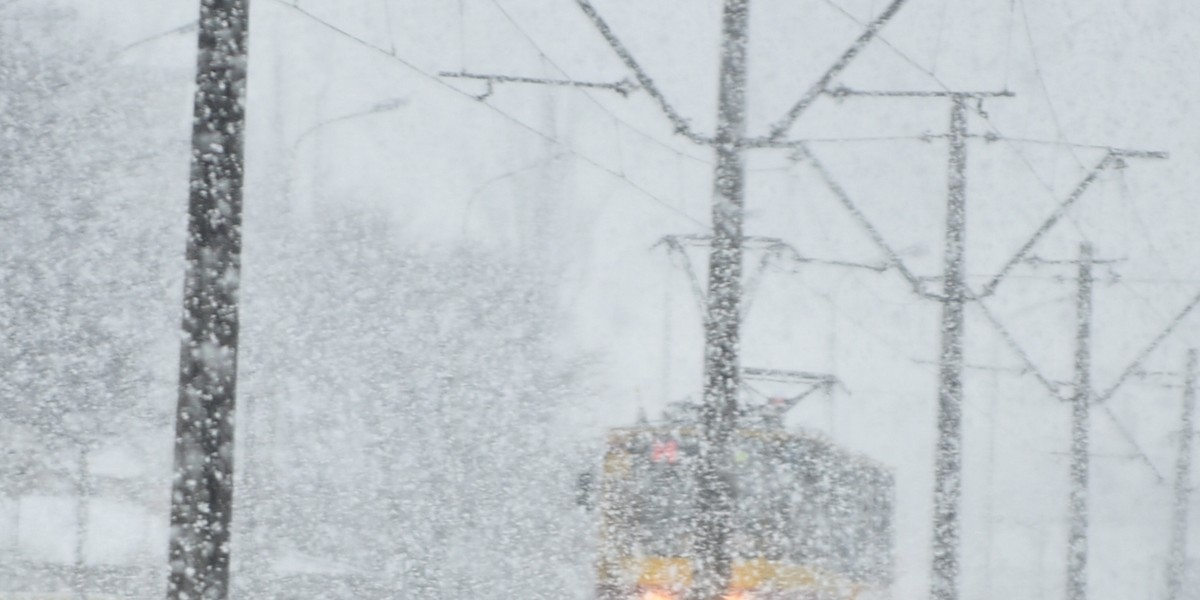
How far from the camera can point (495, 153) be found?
62.8 meters

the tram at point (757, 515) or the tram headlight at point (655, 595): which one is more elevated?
the tram at point (757, 515)

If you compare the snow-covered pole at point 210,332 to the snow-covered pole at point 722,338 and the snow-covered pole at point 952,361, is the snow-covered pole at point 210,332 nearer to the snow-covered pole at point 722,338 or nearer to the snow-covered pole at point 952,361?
the snow-covered pole at point 722,338

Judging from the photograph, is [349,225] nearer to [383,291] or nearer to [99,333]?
[383,291]

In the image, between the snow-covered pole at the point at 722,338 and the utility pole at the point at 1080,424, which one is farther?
the utility pole at the point at 1080,424

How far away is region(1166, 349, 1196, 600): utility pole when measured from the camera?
28.4 meters

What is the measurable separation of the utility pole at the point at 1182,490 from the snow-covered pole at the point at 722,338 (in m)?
21.4

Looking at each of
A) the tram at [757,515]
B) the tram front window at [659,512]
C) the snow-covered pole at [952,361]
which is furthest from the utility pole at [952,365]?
the tram front window at [659,512]

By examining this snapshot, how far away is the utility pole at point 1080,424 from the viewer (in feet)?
65.6

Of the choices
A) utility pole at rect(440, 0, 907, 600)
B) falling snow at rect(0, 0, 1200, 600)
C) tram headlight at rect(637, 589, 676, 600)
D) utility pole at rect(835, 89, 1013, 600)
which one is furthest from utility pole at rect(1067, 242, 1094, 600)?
utility pole at rect(440, 0, 907, 600)

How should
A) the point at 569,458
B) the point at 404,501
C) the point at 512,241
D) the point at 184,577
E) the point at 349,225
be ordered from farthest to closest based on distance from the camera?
1. the point at 512,241
2. the point at 349,225
3. the point at 569,458
4. the point at 404,501
5. the point at 184,577

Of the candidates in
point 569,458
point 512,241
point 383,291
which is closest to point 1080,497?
point 569,458

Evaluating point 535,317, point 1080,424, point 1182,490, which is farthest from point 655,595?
point 535,317

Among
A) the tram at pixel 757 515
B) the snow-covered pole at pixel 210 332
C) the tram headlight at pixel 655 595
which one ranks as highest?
the snow-covered pole at pixel 210 332

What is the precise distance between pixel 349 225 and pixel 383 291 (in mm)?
3326
